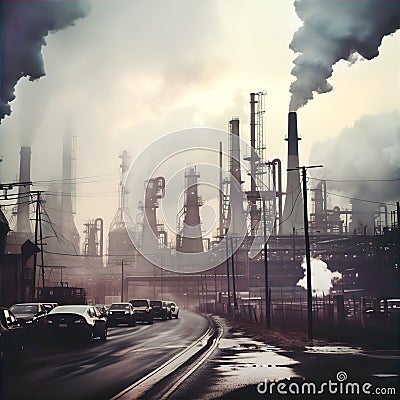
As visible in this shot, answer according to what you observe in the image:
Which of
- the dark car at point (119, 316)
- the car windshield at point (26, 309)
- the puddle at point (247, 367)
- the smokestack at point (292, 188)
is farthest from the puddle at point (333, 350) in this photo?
the smokestack at point (292, 188)

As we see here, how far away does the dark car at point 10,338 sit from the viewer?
19928 mm

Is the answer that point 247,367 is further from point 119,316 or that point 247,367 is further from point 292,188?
point 292,188

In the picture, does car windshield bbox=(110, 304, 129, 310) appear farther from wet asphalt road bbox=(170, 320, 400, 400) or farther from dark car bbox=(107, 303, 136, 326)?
wet asphalt road bbox=(170, 320, 400, 400)

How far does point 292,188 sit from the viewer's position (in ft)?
277

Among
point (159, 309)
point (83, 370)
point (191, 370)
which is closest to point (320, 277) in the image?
point (159, 309)

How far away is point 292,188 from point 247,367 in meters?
68.1

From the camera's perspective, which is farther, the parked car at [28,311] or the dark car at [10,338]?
the parked car at [28,311]

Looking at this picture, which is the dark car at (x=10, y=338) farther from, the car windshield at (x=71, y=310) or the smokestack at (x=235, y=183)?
the smokestack at (x=235, y=183)

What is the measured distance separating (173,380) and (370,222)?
90331 mm

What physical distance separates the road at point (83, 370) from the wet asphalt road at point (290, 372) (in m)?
1.45

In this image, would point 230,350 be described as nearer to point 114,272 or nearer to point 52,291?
point 52,291

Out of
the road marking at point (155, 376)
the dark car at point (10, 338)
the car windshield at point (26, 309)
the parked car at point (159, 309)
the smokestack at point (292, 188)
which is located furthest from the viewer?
the smokestack at point (292, 188)

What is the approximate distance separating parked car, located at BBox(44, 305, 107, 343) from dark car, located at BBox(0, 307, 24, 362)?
10.5ft

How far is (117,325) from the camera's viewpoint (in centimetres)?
4434
